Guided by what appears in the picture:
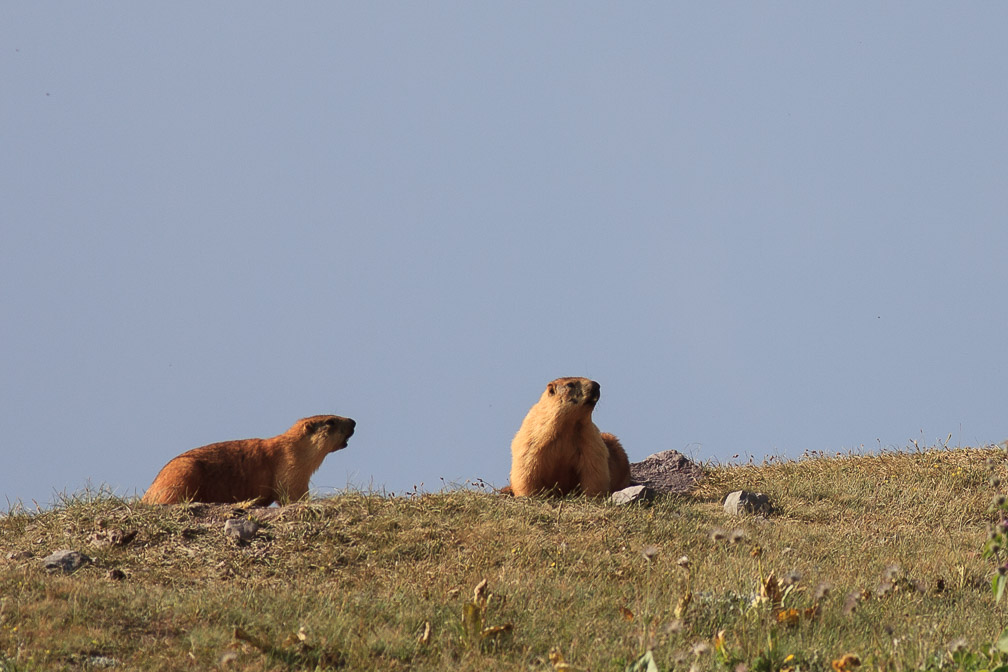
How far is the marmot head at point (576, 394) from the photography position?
43.2 feet

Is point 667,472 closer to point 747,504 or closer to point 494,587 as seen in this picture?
point 747,504

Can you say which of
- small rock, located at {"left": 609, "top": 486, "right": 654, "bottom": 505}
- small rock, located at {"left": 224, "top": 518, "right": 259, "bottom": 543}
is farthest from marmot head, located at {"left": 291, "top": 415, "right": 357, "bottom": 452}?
small rock, located at {"left": 609, "top": 486, "right": 654, "bottom": 505}

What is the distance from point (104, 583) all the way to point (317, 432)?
4.94 meters

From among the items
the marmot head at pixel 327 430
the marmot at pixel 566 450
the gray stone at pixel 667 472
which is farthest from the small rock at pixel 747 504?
the marmot head at pixel 327 430

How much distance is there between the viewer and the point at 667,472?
55.3 ft

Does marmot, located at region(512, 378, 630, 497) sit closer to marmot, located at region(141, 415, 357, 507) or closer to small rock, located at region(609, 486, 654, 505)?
small rock, located at region(609, 486, 654, 505)

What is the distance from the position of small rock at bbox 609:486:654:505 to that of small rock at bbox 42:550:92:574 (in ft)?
19.0

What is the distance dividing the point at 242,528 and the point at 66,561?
63.7 inches

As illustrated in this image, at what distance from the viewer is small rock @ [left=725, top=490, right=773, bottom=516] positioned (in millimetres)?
13211

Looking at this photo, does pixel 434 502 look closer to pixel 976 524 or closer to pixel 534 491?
pixel 534 491

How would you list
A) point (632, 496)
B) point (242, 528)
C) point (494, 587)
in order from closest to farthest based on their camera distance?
point (494, 587) → point (242, 528) → point (632, 496)

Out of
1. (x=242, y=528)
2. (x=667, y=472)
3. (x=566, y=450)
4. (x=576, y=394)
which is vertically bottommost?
(x=242, y=528)

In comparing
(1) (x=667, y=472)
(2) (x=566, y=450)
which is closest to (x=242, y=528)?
(2) (x=566, y=450)

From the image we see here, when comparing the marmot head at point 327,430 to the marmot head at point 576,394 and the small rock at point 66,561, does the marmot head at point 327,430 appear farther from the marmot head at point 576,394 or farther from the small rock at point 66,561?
the small rock at point 66,561
